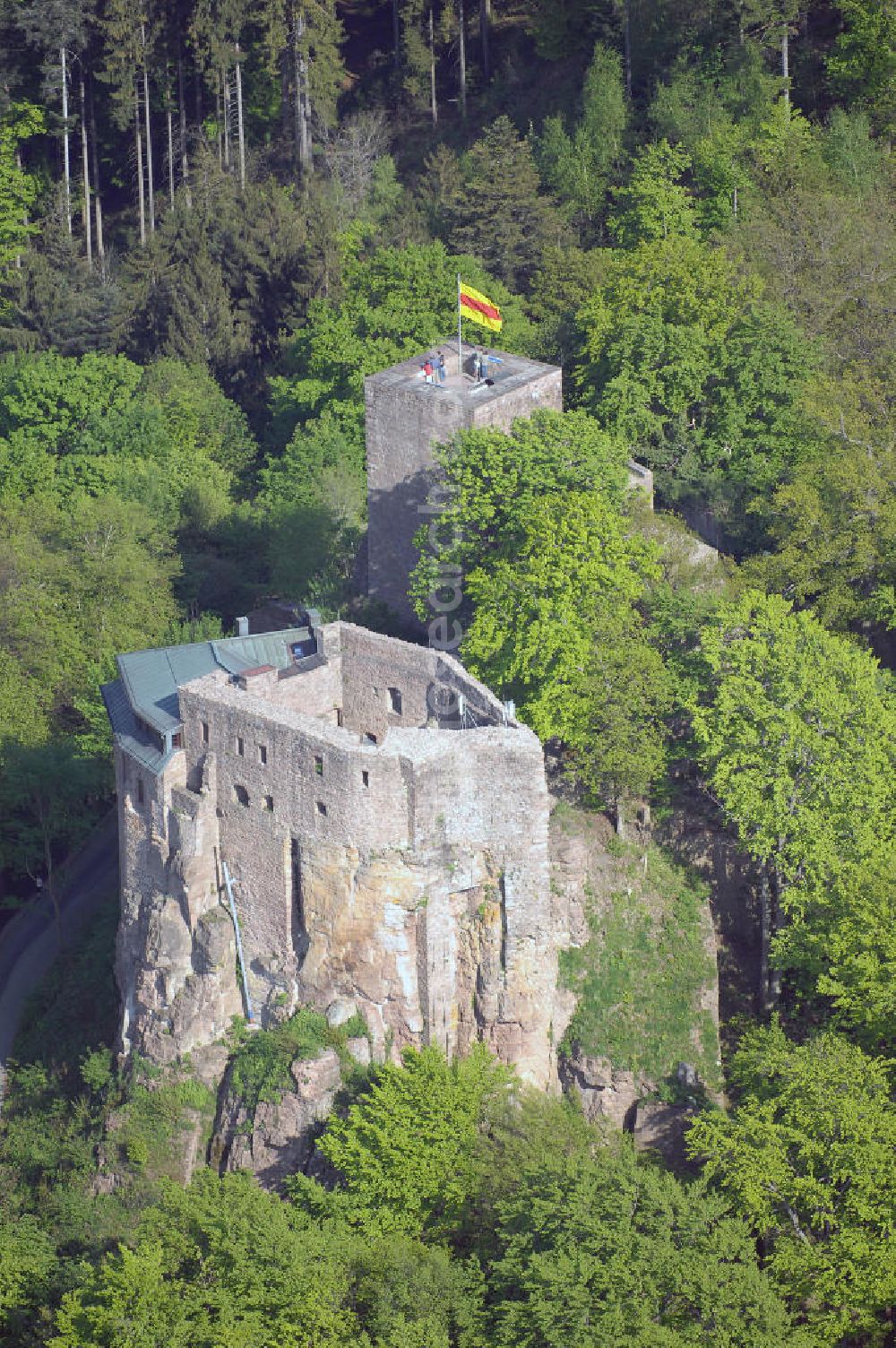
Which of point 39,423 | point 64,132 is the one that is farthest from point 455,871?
point 64,132

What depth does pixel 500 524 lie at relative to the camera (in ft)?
222

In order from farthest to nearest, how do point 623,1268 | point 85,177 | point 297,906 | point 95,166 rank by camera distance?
point 95,166, point 85,177, point 297,906, point 623,1268

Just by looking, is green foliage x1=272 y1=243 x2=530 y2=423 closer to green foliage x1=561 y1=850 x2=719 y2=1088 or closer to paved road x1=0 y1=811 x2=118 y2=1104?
paved road x1=0 y1=811 x2=118 y2=1104

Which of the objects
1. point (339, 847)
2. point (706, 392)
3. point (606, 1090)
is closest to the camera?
point (339, 847)

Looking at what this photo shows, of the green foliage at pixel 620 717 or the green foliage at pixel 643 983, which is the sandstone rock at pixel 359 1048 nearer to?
the green foliage at pixel 643 983

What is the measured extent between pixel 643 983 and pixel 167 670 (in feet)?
47.5

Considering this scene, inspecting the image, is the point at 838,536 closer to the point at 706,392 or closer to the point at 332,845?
the point at 706,392

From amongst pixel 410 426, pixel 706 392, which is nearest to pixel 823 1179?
pixel 410 426

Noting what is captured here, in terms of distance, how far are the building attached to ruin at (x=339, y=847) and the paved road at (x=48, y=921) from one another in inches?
516

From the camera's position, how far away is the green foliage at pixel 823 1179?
5459cm

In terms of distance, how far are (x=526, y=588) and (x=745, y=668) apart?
6087mm

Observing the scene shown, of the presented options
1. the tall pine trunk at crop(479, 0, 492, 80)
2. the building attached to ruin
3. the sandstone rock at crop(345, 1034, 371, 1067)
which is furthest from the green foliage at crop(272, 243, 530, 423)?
the sandstone rock at crop(345, 1034, 371, 1067)

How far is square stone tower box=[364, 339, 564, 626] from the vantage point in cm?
7144

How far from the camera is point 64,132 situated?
108625 mm
